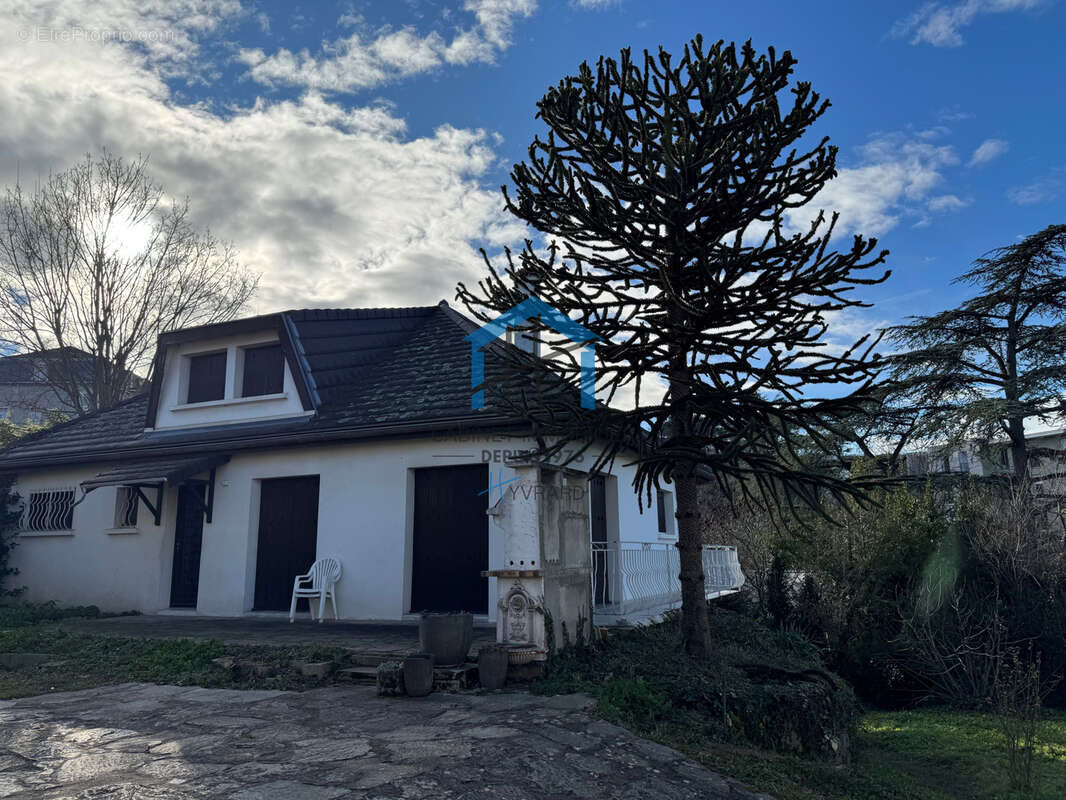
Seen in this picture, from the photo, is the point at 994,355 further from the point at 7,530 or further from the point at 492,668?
the point at 7,530

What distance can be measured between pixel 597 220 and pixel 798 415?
282 centimetres

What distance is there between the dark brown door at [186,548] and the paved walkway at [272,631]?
0.83 metres

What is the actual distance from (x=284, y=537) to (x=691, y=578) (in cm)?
745

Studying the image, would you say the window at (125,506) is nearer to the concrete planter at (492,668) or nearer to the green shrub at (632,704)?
the concrete planter at (492,668)

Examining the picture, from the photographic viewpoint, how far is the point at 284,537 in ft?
38.5

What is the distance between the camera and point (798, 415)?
6695mm

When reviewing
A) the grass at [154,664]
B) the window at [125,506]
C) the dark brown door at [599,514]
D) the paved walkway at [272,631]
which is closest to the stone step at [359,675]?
the grass at [154,664]

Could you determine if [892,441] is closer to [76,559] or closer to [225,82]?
[225,82]

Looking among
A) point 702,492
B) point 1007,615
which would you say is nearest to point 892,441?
point 702,492

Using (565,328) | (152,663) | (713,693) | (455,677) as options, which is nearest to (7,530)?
(152,663)

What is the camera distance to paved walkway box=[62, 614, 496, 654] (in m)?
8.29

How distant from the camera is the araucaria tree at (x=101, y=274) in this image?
67.3ft

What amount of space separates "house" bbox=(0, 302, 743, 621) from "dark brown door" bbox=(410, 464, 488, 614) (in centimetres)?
2

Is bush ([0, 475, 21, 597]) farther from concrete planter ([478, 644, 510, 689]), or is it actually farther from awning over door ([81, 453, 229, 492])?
concrete planter ([478, 644, 510, 689])
